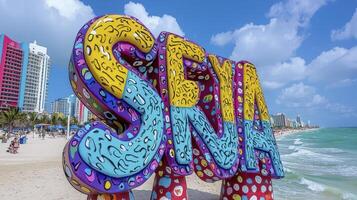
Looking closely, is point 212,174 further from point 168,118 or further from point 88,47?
point 88,47

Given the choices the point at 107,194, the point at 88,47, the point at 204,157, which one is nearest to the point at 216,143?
the point at 204,157

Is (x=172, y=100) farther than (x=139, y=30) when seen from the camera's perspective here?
Yes

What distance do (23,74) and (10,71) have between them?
443 cm

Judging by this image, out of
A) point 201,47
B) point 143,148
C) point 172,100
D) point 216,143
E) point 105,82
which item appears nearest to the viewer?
point 105,82

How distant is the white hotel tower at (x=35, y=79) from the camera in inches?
3861

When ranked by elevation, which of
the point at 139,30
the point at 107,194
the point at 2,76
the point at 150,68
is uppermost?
the point at 2,76

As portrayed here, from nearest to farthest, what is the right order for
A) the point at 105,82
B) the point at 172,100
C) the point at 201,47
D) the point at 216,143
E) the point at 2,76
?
the point at 105,82, the point at 172,100, the point at 216,143, the point at 201,47, the point at 2,76

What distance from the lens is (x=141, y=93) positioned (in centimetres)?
495

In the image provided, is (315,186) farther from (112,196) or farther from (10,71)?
(10,71)

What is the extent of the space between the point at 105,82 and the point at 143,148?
1.20 metres

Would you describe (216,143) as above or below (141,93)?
below

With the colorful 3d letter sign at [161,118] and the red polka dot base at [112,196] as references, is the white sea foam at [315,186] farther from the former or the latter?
the red polka dot base at [112,196]

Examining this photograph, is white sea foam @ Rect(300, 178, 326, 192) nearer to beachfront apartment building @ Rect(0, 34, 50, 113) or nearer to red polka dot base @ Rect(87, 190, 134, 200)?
red polka dot base @ Rect(87, 190, 134, 200)

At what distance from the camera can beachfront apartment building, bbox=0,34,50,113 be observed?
8696cm
